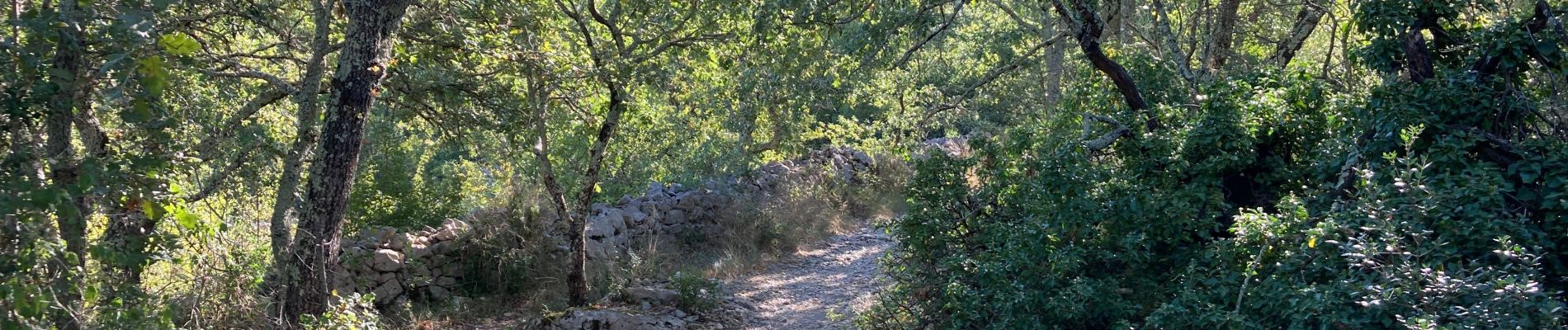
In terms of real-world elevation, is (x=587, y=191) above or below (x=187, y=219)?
above

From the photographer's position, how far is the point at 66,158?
3.86 meters

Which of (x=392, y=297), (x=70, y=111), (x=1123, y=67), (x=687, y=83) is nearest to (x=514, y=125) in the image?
(x=687, y=83)

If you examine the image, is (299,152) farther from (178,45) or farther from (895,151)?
(895,151)

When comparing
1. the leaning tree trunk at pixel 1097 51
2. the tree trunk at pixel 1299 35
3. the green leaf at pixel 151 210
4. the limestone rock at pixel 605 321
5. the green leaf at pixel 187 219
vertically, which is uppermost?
the tree trunk at pixel 1299 35

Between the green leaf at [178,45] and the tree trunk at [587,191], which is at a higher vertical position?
the tree trunk at [587,191]

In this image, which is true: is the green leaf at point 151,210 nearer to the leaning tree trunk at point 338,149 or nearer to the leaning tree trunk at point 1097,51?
the leaning tree trunk at point 338,149

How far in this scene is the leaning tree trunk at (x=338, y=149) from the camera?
5137 millimetres

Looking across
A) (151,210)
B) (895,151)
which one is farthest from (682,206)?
(151,210)

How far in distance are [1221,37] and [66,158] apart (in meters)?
7.78

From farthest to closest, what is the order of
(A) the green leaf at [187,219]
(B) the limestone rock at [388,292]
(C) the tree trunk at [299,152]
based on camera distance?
1. (B) the limestone rock at [388,292]
2. (C) the tree trunk at [299,152]
3. (A) the green leaf at [187,219]

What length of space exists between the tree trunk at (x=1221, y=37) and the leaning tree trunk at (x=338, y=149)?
6.01m

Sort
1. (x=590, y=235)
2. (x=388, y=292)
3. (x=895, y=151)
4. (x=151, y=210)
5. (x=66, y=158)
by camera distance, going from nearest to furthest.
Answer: (x=151, y=210) < (x=66, y=158) < (x=895, y=151) < (x=388, y=292) < (x=590, y=235)

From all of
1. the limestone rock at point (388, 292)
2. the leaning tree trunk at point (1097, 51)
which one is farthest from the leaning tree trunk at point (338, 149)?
the leaning tree trunk at point (1097, 51)

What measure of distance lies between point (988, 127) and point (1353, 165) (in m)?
5.67
